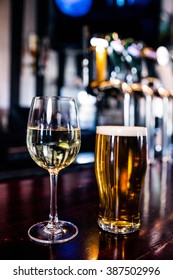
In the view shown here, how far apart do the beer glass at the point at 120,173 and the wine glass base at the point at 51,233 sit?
0.06 metres

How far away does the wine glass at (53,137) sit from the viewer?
0.57 meters

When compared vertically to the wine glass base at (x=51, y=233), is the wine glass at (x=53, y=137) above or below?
above

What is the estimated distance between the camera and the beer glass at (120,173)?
1.88 feet

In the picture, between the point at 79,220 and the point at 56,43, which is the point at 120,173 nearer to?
the point at 79,220

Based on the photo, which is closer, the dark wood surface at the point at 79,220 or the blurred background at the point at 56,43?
the dark wood surface at the point at 79,220

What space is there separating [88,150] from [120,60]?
87cm

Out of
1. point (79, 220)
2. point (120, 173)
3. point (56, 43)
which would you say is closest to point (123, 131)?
point (120, 173)

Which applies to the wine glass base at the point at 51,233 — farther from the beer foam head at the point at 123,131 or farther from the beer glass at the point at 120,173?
the beer foam head at the point at 123,131

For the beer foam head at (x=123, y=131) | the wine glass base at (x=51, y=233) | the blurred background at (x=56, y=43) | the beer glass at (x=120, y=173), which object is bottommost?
the wine glass base at (x=51, y=233)

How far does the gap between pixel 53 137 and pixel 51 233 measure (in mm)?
165

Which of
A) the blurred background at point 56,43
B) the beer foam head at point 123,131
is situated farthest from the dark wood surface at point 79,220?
the blurred background at point 56,43

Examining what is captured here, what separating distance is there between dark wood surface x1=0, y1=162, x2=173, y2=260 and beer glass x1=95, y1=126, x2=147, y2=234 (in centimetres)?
3
